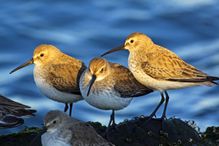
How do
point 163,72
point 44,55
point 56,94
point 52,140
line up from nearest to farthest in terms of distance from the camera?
point 52,140 < point 163,72 < point 56,94 < point 44,55

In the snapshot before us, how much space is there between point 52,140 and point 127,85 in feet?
6.62

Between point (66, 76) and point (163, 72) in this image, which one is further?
point (66, 76)

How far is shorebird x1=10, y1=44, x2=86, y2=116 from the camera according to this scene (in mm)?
15078

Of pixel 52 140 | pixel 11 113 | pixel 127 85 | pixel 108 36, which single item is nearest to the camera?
pixel 52 140

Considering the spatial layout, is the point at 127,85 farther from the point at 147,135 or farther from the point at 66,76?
the point at 66,76

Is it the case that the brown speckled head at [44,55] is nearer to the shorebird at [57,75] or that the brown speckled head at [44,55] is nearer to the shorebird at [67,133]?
the shorebird at [57,75]

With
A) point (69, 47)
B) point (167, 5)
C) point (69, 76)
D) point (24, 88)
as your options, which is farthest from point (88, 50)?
point (69, 76)

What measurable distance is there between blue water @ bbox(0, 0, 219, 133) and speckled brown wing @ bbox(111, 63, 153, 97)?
5.99 m

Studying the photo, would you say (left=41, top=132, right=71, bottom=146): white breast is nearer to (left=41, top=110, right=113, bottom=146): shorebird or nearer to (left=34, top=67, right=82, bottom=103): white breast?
(left=41, top=110, right=113, bottom=146): shorebird

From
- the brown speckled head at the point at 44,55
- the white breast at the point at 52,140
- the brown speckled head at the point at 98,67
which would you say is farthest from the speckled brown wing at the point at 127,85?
the white breast at the point at 52,140

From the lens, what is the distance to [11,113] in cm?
1447

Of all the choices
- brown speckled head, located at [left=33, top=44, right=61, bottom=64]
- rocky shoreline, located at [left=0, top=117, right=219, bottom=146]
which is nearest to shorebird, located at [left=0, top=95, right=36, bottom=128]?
rocky shoreline, located at [left=0, top=117, right=219, bottom=146]

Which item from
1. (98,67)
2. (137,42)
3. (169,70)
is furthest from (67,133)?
(137,42)

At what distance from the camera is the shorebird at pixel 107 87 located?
1449 centimetres
